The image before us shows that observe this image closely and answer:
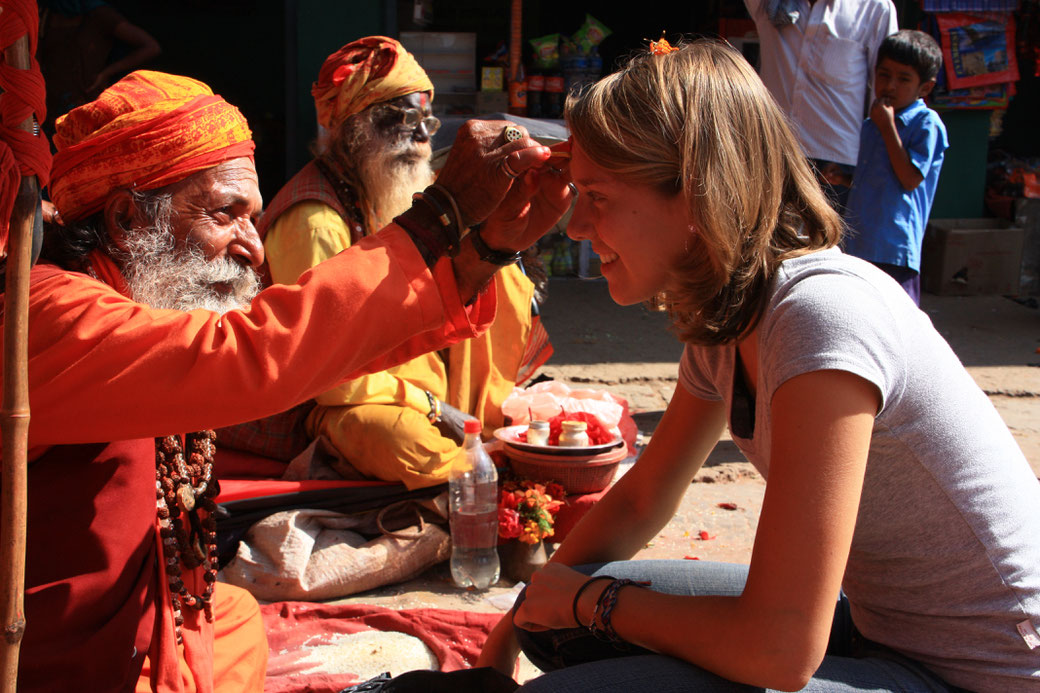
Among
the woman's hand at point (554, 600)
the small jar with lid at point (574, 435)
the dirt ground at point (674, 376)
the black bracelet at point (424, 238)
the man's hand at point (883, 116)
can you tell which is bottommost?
the dirt ground at point (674, 376)

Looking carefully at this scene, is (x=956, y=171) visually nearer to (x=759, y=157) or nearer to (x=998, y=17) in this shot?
(x=998, y=17)

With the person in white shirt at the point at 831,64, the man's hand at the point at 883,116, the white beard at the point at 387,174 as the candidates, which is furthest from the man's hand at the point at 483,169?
the person in white shirt at the point at 831,64

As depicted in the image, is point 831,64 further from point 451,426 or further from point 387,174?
point 451,426

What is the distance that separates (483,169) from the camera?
1.87 metres

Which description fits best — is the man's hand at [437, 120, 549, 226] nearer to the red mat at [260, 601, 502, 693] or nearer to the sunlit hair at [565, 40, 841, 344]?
the sunlit hair at [565, 40, 841, 344]

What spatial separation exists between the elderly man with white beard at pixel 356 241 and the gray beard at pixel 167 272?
5.37 ft

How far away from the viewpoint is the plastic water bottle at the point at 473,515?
3666 mm

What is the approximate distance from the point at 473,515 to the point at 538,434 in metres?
0.49

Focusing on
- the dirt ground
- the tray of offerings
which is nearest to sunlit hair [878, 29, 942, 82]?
the dirt ground

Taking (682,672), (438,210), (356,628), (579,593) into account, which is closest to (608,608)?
(579,593)

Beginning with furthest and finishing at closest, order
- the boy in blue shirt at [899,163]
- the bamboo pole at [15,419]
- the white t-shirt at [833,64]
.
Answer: the white t-shirt at [833,64], the boy in blue shirt at [899,163], the bamboo pole at [15,419]

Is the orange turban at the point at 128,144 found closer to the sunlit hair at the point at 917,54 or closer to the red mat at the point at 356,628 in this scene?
the red mat at the point at 356,628

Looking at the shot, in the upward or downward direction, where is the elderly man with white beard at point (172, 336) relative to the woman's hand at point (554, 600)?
upward

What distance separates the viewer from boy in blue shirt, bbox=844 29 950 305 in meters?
4.94
